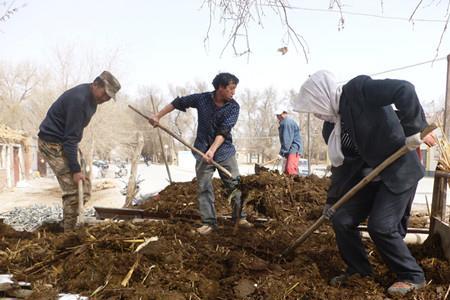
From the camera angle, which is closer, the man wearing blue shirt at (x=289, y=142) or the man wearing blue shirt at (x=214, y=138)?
the man wearing blue shirt at (x=214, y=138)

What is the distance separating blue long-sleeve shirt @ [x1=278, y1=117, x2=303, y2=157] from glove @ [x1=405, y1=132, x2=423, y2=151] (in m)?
5.33

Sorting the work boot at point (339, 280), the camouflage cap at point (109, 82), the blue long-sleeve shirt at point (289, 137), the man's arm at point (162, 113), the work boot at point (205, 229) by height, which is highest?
the camouflage cap at point (109, 82)

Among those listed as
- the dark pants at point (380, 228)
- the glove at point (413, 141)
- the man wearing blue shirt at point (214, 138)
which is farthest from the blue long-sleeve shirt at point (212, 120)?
the glove at point (413, 141)

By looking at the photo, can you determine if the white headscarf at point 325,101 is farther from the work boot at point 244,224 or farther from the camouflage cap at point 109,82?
the camouflage cap at point 109,82

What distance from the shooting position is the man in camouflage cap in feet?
14.2

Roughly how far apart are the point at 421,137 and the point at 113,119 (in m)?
29.5

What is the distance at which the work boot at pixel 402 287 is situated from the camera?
8.26 ft

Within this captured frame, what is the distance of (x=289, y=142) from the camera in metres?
7.79

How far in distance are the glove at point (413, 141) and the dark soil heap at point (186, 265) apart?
0.92 metres

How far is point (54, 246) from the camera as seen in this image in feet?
11.3

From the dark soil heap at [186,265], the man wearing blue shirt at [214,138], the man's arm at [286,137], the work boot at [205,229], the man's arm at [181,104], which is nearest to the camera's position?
the dark soil heap at [186,265]

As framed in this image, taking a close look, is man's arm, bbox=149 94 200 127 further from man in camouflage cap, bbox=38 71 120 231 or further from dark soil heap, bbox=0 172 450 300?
dark soil heap, bbox=0 172 450 300

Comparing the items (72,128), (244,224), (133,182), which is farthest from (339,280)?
(133,182)

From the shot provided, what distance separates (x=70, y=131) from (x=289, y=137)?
179 inches
